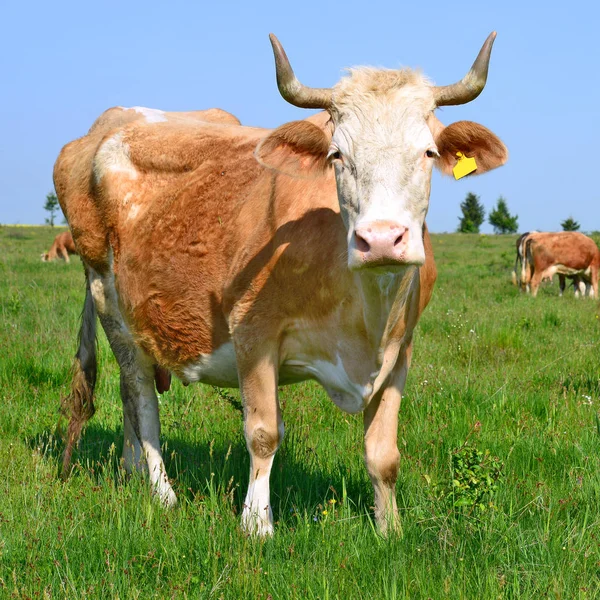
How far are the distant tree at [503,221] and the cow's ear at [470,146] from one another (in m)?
78.7

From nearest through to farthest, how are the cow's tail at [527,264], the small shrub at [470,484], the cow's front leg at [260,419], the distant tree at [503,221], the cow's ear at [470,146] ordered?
1. the small shrub at [470,484]
2. the cow's ear at [470,146]
3. the cow's front leg at [260,419]
4. the cow's tail at [527,264]
5. the distant tree at [503,221]

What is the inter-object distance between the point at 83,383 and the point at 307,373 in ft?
6.78

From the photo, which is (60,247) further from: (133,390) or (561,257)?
(133,390)

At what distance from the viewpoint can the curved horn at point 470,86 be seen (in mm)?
3555

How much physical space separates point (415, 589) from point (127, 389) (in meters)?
2.86

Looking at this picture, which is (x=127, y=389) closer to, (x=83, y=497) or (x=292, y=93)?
(x=83, y=497)

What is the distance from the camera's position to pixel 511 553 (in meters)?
3.23

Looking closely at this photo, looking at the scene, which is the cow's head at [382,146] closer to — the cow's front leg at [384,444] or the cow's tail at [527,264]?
the cow's front leg at [384,444]

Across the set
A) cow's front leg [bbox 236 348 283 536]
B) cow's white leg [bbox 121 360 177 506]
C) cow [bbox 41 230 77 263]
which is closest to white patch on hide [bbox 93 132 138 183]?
cow's white leg [bbox 121 360 177 506]

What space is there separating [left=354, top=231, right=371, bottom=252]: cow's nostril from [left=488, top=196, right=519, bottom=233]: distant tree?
7968 cm

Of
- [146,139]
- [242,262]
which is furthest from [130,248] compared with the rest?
[242,262]

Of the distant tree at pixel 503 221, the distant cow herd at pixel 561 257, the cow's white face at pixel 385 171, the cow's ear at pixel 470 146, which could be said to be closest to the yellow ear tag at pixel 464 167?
the cow's ear at pixel 470 146

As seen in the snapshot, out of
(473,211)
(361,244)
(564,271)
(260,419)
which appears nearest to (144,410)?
(260,419)

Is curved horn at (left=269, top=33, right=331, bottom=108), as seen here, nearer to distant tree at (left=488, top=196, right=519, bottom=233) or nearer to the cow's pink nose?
the cow's pink nose
